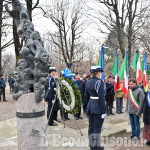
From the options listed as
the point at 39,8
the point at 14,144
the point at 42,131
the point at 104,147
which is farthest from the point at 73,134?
the point at 39,8

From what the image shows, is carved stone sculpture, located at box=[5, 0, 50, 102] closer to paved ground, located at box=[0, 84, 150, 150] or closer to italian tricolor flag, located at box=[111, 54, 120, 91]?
paved ground, located at box=[0, 84, 150, 150]

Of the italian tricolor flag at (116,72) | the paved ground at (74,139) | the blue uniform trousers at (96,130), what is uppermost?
the italian tricolor flag at (116,72)

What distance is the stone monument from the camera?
129 inches

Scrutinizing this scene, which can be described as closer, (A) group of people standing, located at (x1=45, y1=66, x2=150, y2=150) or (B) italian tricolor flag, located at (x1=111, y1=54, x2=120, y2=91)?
(A) group of people standing, located at (x1=45, y1=66, x2=150, y2=150)

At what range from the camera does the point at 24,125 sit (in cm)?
330

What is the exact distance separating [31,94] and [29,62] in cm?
66

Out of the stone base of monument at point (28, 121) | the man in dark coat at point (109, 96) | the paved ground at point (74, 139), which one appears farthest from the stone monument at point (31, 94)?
the man in dark coat at point (109, 96)

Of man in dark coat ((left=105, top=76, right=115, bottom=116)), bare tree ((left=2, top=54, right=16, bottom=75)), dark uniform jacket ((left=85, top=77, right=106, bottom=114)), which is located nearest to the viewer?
dark uniform jacket ((left=85, top=77, right=106, bottom=114))

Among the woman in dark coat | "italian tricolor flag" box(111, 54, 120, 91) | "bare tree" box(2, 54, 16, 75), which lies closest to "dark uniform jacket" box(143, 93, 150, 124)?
the woman in dark coat

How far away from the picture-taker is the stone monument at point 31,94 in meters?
3.28

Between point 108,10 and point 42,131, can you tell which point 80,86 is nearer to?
point 42,131

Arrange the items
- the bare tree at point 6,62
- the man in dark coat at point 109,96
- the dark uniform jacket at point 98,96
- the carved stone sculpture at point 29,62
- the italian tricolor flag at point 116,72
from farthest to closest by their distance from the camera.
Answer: the bare tree at point 6,62 → the man in dark coat at point 109,96 → the italian tricolor flag at point 116,72 → the dark uniform jacket at point 98,96 → the carved stone sculpture at point 29,62

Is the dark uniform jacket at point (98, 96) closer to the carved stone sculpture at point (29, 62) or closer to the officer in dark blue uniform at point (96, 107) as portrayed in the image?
the officer in dark blue uniform at point (96, 107)

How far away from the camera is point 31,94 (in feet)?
10.9
